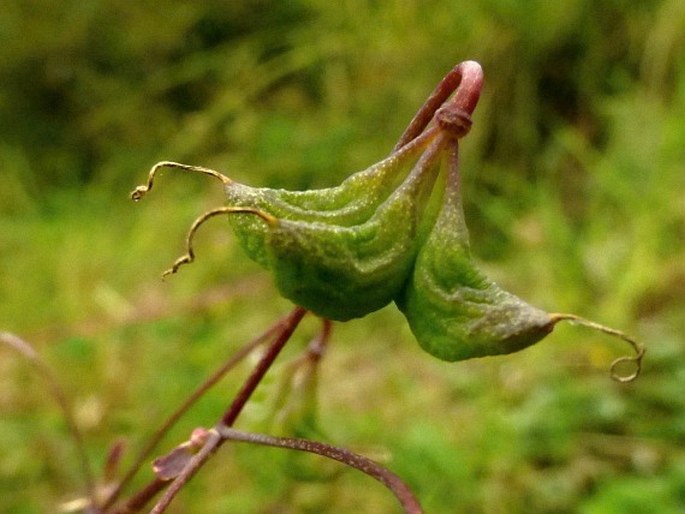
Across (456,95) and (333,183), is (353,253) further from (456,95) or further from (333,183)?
(333,183)

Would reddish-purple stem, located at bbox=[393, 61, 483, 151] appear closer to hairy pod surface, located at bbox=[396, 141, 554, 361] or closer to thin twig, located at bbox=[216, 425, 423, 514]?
hairy pod surface, located at bbox=[396, 141, 554, 361]

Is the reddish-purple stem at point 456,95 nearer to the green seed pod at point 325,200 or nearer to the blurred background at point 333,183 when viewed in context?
the green seed pod at point 325,200

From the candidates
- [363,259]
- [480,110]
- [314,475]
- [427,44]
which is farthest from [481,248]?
[363,259]

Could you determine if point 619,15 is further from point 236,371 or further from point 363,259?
point 363,259

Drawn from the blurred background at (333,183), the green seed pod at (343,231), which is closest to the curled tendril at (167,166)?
the green seed pod at (343,231)

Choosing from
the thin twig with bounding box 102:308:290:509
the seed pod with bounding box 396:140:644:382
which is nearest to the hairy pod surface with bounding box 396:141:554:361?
the seed pod with bounding box 396:140:644:382

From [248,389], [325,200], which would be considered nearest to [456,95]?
[325,200]

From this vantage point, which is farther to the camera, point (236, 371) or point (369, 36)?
point (369, 36)
